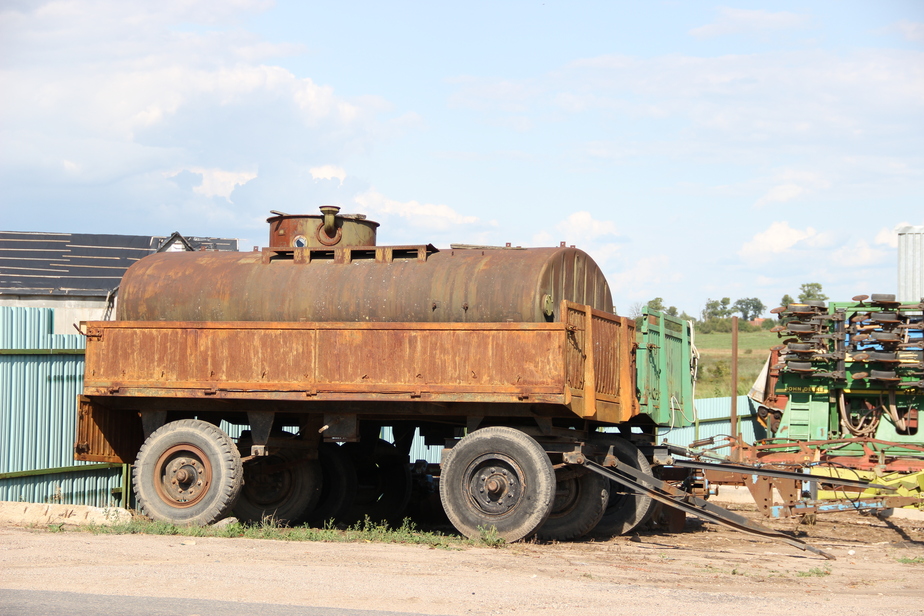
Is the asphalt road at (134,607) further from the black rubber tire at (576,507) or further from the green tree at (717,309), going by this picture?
the green tree at (717,309)

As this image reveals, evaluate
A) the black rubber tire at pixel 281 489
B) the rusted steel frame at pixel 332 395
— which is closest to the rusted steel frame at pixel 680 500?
the rusted steel frame at pixel 332 395

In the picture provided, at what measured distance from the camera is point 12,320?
1243 centimetres

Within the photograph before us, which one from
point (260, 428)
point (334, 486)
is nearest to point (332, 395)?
point (260, 428)

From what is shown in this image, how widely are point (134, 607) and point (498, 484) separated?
4770 millimetres

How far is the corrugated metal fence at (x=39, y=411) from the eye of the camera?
40.4 feet

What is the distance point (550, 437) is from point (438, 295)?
2.08 meters

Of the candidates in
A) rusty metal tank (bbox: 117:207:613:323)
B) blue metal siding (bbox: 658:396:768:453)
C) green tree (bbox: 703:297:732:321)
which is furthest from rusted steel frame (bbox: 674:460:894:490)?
green tree (bbox: 703:297:732:321)

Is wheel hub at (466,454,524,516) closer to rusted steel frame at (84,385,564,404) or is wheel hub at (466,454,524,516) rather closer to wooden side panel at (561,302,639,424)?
rusted steel frame at (84,385,564,404)

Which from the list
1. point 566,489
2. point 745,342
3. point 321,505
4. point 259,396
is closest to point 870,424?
point 566,489

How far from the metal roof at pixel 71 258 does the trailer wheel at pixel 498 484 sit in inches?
880

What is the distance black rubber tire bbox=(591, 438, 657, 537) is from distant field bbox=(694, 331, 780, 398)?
18.4 meters

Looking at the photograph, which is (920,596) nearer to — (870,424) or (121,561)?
(121,561)

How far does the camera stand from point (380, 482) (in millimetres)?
14156

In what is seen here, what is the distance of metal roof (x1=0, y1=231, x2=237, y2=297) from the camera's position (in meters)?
32.2
